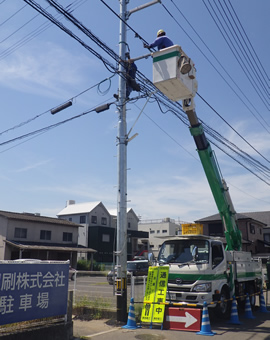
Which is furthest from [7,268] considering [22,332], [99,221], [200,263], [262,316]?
[99,221]

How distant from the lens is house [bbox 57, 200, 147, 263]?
47156 mm

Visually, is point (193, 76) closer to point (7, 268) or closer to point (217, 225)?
point (7, 268)

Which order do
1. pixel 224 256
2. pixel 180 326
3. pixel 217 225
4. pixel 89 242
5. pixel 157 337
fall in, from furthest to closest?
pixel 89 242
pixel 217 225
pixel 224 256
pixel 180 326
pixel 157 337

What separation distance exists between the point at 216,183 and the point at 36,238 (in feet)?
95.8

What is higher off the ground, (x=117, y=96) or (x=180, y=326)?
(x=117, y=96)

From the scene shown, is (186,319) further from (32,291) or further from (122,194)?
(32,291)

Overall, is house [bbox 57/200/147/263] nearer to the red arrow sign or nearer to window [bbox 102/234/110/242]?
window [bbox 102/234/110/242]

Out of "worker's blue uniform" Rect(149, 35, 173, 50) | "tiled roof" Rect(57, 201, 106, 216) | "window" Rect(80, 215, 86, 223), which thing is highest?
"tiled roof" Rect(57, 201, 106, 216)

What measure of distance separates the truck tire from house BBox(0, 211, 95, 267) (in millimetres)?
25818

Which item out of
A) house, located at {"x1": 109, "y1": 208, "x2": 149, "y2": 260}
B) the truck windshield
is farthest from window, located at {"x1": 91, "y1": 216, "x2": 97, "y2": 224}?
the truck windshield

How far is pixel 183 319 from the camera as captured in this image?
31.2 ft

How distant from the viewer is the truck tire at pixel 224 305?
426 inches

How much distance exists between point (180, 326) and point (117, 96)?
25.1 ft

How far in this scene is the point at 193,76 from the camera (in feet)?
29.5
